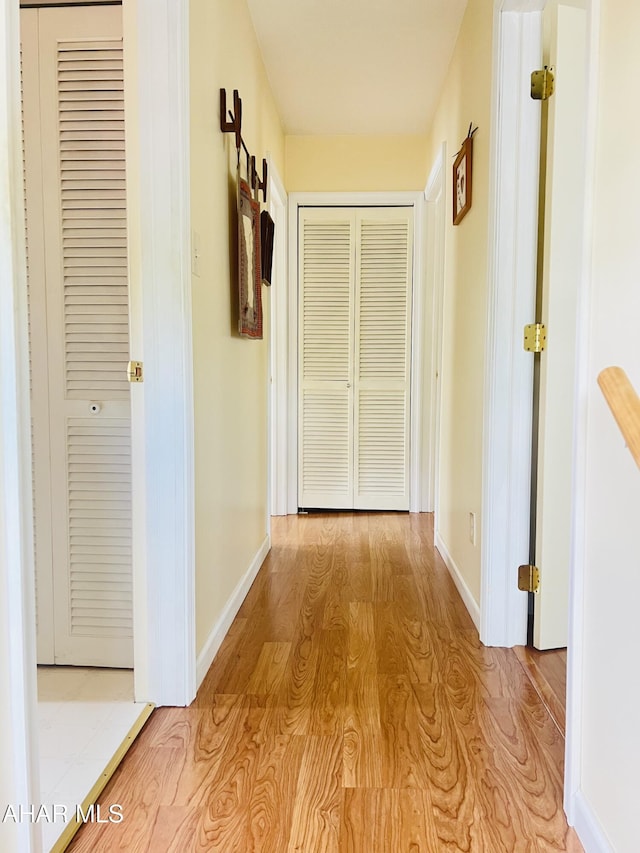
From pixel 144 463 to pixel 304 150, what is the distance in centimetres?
310

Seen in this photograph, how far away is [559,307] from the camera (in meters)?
1.93

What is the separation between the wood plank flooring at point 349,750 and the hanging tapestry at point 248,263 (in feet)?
3.95

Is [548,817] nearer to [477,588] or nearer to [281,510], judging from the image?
[477,588]

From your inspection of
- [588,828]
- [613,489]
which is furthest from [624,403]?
[588,828]

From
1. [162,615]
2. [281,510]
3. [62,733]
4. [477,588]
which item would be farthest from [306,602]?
[281,510]

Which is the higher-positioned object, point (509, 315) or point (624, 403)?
point (509, 315)

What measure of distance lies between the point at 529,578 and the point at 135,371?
1.49 m

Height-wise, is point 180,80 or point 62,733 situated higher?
point 180,80

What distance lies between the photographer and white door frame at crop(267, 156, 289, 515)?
4043 mm

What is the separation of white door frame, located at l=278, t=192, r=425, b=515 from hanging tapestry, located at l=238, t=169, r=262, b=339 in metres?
1.46

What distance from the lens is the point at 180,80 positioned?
1598mm


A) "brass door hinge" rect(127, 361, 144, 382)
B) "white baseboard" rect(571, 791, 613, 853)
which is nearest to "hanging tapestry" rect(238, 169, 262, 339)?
"brass door hinge" rect(127, 361, 144, 382)

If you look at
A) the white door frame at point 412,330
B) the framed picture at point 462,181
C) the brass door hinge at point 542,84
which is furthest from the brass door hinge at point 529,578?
the white door frame at point 412,330

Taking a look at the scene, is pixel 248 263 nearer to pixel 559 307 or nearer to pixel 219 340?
pixel 219 340
